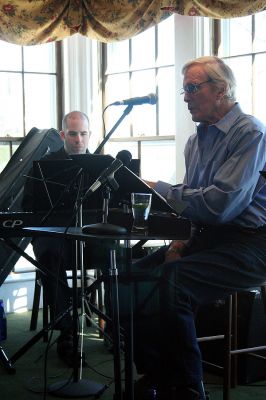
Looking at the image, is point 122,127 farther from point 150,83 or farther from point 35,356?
point 35,356

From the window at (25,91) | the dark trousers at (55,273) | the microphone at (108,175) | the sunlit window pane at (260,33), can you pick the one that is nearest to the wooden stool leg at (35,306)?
the dark trousers at (55,273)

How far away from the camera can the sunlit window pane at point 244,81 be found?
3752 mm

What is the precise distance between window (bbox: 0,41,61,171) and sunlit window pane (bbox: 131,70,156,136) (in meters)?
0.62

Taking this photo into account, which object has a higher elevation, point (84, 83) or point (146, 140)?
point (84, 83)

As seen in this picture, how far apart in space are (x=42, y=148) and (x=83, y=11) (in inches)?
40.9

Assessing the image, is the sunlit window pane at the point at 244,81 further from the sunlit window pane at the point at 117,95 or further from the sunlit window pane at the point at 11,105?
the sunlit window pane at the point at 11,105

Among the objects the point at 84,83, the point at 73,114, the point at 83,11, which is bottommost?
the point at 73,114

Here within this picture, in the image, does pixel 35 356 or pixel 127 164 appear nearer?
pixel 127 164

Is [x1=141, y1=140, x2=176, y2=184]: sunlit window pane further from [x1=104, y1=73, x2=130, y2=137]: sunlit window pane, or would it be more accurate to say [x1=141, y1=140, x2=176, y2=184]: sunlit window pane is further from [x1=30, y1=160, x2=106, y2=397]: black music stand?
[x1=30, y1=160, x2=106, y2=397]: black music stand

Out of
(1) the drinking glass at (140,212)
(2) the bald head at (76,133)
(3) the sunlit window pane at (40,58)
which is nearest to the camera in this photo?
(1) the drinking glass at (140,212)

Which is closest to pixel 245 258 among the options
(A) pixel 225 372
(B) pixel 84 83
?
(A) pixel 225 372

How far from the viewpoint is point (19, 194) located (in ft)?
11.7

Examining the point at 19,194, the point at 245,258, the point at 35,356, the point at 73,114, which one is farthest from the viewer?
the point at 73,114

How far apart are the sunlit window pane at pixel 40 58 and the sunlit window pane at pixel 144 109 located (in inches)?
26.1
